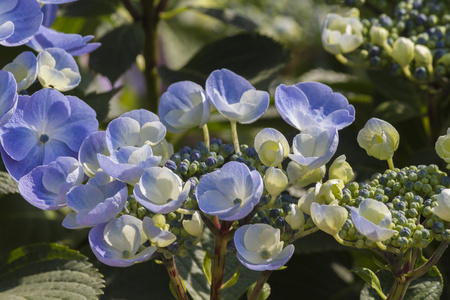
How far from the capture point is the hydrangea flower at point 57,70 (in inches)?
22.4

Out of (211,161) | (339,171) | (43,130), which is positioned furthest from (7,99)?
(339,171)

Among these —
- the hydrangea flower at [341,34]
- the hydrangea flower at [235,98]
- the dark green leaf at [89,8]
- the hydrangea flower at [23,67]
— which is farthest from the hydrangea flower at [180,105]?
the dark green leaf at [89,8]

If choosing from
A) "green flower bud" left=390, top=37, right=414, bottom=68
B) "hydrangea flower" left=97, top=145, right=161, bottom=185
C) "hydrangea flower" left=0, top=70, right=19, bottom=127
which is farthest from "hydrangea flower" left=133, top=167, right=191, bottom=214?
"green flower bud" left=390, top=37, right=414, bottom=68

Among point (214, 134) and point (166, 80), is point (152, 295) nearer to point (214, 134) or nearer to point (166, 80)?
point (166, 80)

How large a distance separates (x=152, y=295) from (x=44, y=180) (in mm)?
284

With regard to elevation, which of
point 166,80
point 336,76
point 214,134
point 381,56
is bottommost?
point 214,134

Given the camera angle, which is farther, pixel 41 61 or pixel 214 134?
pixel 214 134

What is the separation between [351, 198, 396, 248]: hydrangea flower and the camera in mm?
440

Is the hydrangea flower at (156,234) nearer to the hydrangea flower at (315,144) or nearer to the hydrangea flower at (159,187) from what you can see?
the hydrangea flower at (159,187)

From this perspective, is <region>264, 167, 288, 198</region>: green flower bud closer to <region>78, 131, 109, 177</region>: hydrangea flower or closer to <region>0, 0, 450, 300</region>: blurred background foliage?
<region>78, 131, 109, 177</region>: hydrangea flower

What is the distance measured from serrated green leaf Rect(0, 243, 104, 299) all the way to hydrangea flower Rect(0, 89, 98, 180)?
0.46ft

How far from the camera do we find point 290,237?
0.50 metres

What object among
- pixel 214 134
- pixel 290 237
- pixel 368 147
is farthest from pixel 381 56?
pixel 214 134

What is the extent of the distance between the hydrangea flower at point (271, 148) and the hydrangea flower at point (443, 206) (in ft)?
0.40
